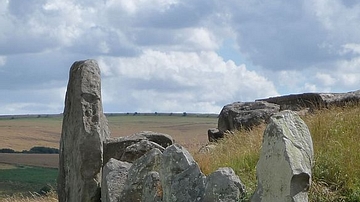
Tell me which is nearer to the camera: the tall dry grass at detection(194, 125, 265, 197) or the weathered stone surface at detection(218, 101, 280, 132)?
the tall dry grass at detection(194, 125, 265, 197)

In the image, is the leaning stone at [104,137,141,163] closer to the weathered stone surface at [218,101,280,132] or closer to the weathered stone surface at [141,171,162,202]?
Result: the weathered stone surface at [141,171,162,202]

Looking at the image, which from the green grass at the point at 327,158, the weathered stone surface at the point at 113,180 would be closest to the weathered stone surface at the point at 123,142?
the green grass at the point at 327,158

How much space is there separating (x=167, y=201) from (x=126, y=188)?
66.3 inches

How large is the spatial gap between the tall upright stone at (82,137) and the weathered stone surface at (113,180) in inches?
33.3

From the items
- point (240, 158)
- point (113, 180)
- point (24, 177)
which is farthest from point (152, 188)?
point (24, 177)

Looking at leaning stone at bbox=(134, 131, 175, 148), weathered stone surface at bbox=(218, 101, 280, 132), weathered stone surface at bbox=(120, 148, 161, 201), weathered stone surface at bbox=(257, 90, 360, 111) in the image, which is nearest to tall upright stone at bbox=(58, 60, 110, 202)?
leaning stone at bbox=(134, 131, 175, 148)

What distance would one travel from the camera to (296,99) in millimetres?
23578

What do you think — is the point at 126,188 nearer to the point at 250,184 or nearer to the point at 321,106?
the point at 250,184

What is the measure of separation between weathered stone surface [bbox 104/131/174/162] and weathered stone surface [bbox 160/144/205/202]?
14.1 feet

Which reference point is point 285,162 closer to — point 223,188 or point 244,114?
point 223,188

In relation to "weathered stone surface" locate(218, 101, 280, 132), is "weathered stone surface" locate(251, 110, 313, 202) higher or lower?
lower

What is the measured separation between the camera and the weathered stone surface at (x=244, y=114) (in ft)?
73.2

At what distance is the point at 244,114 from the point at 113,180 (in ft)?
31.9

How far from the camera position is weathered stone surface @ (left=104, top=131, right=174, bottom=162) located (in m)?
16.7
